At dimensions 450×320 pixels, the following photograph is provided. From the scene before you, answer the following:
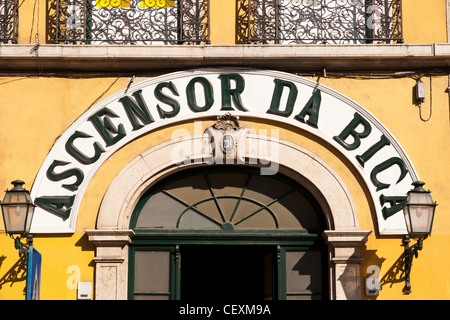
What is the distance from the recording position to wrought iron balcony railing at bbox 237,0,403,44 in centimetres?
1386

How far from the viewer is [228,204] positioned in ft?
45.0

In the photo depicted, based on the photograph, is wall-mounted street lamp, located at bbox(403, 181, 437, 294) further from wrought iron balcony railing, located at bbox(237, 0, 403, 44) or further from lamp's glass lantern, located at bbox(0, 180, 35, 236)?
lamp's glass lantern, located at bbox(0, 180, 35, 236)

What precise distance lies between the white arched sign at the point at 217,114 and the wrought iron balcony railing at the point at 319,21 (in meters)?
0.65

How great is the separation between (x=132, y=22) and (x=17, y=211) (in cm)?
324

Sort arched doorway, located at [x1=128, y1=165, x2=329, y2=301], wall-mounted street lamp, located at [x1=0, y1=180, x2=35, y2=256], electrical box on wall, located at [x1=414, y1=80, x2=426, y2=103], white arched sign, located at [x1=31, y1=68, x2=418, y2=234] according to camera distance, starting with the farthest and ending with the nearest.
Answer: electrical box on wall, located at [x1=414, y1=80, x2=426, y2=103] → arched doorway, located at [x1=128, y1=165, x2=329, y2=301] → white arched sign, located at [x1=31, y1=68, x2=418, y2=234] → wall-mounted street lamp, located at [x1=0, y1=180, x2=35, y2=256]

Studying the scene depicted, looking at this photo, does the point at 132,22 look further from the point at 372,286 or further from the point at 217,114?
the point at 372,286

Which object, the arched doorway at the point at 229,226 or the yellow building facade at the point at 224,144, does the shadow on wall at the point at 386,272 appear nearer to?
the yellow building facade at the point at 224,144

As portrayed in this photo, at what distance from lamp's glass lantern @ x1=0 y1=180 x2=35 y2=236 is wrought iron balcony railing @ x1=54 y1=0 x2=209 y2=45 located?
2474 mm

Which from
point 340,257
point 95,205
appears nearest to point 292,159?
point 340,257

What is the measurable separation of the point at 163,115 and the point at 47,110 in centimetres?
158

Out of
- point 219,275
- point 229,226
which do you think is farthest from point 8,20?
point 219,275

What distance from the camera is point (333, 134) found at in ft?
44.3

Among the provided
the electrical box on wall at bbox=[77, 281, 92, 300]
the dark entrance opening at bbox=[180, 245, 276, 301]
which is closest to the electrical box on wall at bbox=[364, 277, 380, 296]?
the electrical box on wall at bbox=[77, 281, 92, 300]

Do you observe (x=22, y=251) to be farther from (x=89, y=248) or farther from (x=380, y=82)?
(x=380, y=82)
